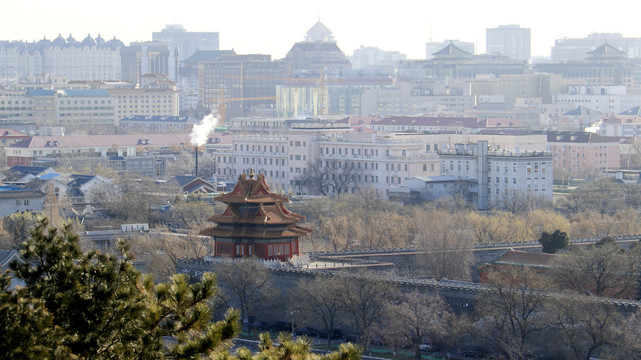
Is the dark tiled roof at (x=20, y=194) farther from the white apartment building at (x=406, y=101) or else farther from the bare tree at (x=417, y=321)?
the white apartment building at (x=406, y=101)

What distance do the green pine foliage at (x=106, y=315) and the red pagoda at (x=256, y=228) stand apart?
112 ft

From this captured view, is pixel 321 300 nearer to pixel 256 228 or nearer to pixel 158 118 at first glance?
pixel 256 228

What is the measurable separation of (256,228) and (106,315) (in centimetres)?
3515

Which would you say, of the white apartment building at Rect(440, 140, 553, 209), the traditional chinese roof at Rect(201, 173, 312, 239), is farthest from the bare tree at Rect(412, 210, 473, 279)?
the white apartment building at Rect(440, 140, 553, 209)

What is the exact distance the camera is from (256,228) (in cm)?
5794

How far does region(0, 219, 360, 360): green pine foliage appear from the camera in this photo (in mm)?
22422

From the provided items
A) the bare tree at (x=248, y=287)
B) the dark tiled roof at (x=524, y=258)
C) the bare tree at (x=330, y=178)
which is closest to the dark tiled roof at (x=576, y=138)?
the bare tree at (x=330, y=178)

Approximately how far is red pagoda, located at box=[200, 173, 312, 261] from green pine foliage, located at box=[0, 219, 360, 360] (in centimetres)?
3427

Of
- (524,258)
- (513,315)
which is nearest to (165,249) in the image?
(524,258)

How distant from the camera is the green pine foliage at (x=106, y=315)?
22422mm

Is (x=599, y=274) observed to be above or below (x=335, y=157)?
below

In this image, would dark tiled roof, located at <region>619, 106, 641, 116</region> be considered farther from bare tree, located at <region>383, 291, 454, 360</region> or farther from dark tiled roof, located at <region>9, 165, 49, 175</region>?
bare tree, located at <region>383, 291, 454, 360</region>

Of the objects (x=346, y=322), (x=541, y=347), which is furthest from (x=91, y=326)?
(x=346, y=322)

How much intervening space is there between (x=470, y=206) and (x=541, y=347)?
3364 centimetres
